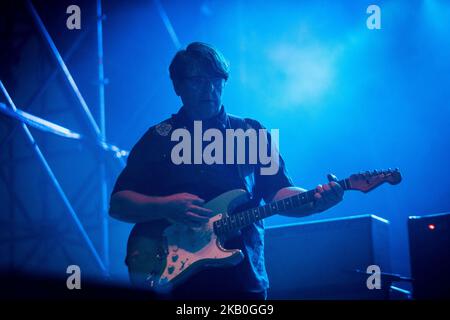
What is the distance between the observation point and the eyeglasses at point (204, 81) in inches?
113

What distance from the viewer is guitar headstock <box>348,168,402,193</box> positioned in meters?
2.68

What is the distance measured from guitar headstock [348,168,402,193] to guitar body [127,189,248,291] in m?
0.53

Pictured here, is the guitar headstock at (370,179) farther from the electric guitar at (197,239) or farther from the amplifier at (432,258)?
the amplifier at (432,258)

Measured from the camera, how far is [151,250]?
2.69m

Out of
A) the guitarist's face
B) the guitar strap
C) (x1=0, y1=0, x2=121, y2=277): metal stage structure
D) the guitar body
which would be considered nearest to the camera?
the guitar body

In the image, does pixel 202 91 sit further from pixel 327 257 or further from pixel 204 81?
pixel 327 257

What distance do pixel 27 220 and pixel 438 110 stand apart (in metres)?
2.49

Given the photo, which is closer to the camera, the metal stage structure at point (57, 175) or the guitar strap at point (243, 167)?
the guitar strap at point (243, 167)

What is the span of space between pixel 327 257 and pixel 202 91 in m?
1.14

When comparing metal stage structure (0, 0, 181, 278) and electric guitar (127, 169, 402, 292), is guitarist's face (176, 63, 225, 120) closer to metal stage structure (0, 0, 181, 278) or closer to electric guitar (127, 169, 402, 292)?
electric guitar (127, 169, 402, 292)

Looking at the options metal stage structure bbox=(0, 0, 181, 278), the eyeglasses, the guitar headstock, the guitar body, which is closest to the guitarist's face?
the eyeglasses

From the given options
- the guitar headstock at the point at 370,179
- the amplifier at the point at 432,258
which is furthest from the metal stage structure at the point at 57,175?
the amplifier at the point at 432,258

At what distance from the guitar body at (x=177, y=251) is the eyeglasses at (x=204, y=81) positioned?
1.94 ft
